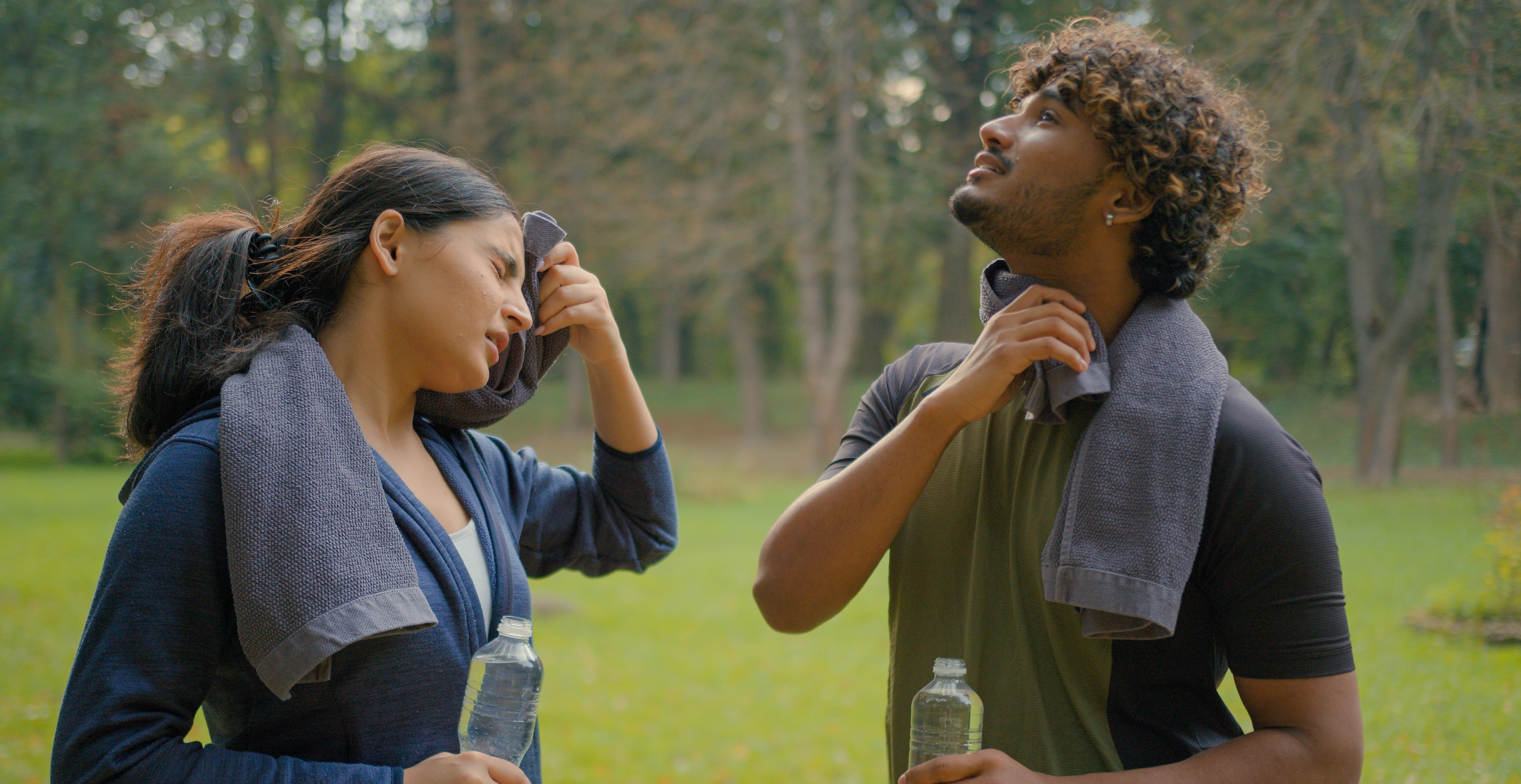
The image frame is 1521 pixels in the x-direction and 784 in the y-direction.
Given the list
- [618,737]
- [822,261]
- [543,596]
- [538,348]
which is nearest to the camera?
[538,348]

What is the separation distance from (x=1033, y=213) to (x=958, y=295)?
13.2 ft

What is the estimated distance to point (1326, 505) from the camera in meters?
1.37

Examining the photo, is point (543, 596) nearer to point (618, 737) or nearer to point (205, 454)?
point (618, 737)

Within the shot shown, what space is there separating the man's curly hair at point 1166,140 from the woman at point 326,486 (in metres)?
0.86

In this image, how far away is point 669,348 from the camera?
893 inches

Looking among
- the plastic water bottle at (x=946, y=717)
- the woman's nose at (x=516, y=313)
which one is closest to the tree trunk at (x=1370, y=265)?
the plastic water bottle at (x=946, y=717)

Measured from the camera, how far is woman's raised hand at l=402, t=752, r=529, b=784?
1.31 metres

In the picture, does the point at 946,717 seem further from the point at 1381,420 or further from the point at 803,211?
the point at 803,211

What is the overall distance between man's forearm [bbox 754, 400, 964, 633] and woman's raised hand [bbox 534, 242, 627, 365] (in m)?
0.46

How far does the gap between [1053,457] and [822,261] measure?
8.69m

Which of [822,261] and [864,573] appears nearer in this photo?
[864,573]

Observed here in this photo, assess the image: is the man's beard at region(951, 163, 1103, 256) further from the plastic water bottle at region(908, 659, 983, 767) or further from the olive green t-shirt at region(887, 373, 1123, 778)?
the plastic water bottle at region(908, 659, 983, 767)

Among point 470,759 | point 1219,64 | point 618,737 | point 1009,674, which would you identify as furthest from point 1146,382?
point 618,737


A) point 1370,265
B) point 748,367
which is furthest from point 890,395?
point 748,367
